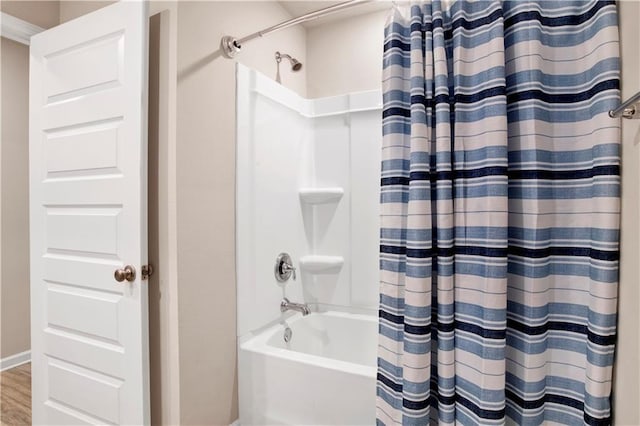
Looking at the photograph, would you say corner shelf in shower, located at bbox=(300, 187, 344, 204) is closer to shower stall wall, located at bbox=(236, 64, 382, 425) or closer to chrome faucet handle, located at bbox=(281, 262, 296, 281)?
shower stall wall, located at bbox=(236, 64, 382, 425)

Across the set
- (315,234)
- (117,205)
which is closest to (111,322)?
(117,205)

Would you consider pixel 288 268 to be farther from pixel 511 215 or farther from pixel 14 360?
pixel 14 360

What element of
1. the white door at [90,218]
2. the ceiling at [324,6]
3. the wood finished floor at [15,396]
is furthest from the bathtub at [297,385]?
the ceiling at [324,6]

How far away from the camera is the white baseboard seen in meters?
2.72

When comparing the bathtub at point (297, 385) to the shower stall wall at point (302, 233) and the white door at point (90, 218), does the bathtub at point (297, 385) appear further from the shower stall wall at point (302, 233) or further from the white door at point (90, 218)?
the white door at point (90, 218)

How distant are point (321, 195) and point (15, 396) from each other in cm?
245

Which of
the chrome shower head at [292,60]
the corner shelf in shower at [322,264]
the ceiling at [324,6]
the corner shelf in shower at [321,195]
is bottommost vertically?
the corner shelf in shower at [322,264]

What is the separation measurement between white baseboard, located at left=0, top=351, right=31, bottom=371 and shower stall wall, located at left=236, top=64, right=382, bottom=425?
→ 2284 millimetres

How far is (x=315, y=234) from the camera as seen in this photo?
2490 mm

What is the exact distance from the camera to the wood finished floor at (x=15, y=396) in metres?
2.04

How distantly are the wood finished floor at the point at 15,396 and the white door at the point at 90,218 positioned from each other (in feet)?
1.51

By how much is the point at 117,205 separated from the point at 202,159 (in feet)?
1.35

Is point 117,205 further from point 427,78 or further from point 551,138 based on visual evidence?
point 551,138

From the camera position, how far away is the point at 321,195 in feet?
7.74
